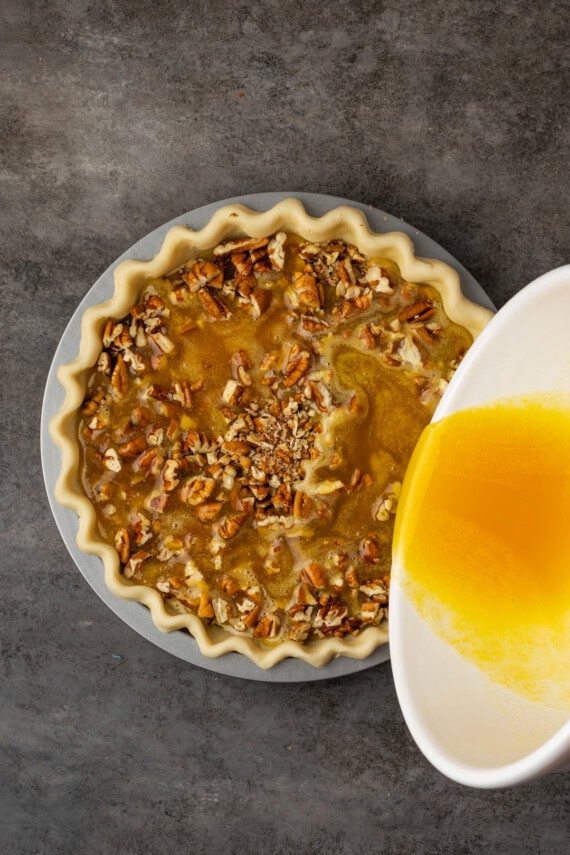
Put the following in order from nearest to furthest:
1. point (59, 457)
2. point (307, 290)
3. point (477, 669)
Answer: point (477, 669), point (307, 290), point (59, 457)

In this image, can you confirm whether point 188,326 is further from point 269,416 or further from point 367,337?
point 367,337

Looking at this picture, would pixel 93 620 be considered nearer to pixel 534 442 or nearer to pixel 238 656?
pixel 238 656

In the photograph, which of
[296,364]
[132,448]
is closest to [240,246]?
[296,364]

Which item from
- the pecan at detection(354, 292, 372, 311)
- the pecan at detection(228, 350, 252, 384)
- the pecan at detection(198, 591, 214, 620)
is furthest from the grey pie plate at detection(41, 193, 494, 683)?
the pecan at detection(228, 350, 252, 384)

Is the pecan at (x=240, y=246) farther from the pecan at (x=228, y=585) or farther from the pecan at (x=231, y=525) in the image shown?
the pecan at (x=228, y=585)

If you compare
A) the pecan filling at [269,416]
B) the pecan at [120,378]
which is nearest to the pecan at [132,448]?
the pecan filling at [269,416]

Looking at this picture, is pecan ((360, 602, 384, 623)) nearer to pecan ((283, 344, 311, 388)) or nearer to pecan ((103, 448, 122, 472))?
pecan ((283, 344, 311, 388))

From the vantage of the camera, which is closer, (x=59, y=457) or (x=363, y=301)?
(x=363, y=301)
